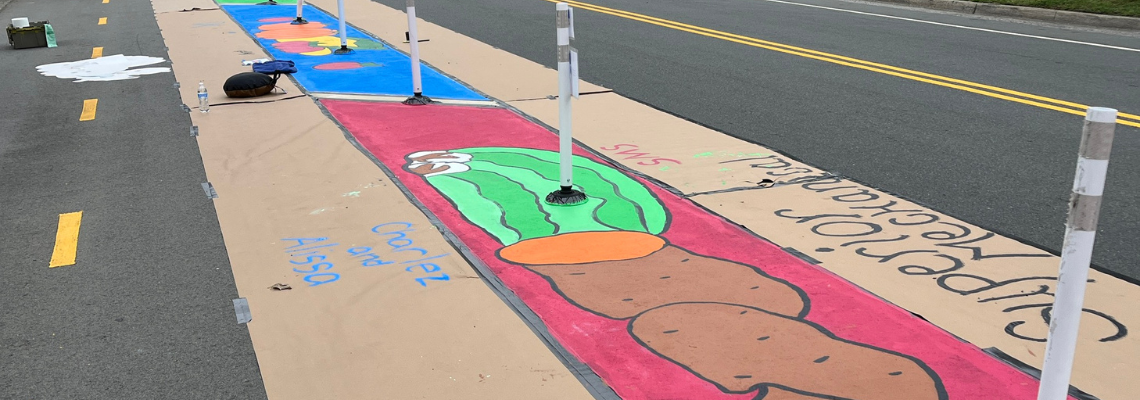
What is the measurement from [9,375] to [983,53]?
11865 millimetres

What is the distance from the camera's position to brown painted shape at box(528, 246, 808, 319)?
4797 millimetres

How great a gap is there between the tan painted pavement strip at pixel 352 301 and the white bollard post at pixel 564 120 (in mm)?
987

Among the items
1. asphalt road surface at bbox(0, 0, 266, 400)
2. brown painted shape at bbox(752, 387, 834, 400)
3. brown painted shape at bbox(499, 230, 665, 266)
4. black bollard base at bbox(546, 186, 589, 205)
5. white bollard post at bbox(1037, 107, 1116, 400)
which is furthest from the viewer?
black bollard base at bbox(546, 186, 589, 205)

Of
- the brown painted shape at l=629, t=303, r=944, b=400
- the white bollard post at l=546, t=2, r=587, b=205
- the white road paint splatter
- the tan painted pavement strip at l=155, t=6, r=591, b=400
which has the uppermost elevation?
the white bollard post at l=546, t=2, r=587, b=205

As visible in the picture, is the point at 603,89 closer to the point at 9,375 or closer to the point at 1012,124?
the point at 1012,124

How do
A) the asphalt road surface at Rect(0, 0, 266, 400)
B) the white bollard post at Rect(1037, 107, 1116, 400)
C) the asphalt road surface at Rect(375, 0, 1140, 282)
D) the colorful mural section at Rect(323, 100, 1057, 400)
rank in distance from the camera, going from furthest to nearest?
1. the asphalt road surface at Rect(375, 0, 1140, 282)
2. the asphalt road surface at Rect(0, 0, 266, 400)
3. the colorful mural section at Rect(323, 100, 1057, 400)
4. the white bollard post at Rect(1037, 107, 1116, 400)

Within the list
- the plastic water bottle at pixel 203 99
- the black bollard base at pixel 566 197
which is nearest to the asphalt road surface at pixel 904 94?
the black bollard base at pixel 566 197

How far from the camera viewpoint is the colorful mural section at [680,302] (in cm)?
399

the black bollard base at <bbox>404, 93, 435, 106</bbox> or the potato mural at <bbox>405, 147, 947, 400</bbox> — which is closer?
the potato mural at <bbox>405, 147, 947, 400</bbox>

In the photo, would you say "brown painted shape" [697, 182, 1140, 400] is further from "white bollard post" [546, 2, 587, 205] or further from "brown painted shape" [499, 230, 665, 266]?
"white bollard post" [546, 2, 587, 205]

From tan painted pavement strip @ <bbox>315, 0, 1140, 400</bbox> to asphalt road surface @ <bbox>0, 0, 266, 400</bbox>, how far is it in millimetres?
3224

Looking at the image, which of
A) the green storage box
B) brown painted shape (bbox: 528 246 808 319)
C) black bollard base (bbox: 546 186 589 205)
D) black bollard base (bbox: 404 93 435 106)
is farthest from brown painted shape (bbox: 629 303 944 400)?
the green storage box

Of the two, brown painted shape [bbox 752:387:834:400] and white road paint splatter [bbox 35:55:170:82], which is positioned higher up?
brown painted shape [bbox 752:387:834:400]

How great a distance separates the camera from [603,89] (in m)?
10.8
